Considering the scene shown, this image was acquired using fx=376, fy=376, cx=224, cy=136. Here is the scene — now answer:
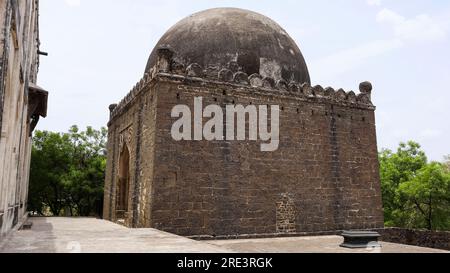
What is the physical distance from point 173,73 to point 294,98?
3.31m

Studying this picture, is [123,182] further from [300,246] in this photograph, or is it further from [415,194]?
[415,194]

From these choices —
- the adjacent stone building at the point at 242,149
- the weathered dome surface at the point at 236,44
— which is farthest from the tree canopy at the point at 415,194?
the weathered dome surface at the point at 236,44

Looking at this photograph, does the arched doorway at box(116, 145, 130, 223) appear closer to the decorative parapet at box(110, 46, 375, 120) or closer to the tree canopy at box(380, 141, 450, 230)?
the decorative parapet at box(110, 46, 375, 120)

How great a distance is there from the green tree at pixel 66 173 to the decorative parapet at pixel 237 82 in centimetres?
830

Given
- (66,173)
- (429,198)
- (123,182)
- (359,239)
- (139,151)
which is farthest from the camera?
(66,173)

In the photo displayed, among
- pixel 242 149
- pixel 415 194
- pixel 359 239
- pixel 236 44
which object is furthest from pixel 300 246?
pixel 415 194

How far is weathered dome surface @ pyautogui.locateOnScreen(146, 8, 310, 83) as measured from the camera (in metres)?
10.2

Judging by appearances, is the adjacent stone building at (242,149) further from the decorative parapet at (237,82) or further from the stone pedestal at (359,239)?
the stone pedestal at (359,239)

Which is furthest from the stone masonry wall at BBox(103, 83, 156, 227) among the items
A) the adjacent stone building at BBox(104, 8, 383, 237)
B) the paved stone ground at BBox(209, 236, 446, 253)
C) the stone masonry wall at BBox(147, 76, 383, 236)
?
the paved stone ground at BBox(209, 236, 446, 253)

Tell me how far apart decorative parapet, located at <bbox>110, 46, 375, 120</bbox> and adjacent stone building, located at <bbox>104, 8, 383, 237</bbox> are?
3 centimetres

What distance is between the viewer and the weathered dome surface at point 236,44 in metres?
10.2

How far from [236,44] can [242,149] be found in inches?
121

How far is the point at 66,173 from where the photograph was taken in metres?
18.7

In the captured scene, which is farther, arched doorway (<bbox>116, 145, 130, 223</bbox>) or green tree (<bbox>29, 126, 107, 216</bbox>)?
green tree (<bbox>29, 126, 107, 216</bbox>)
